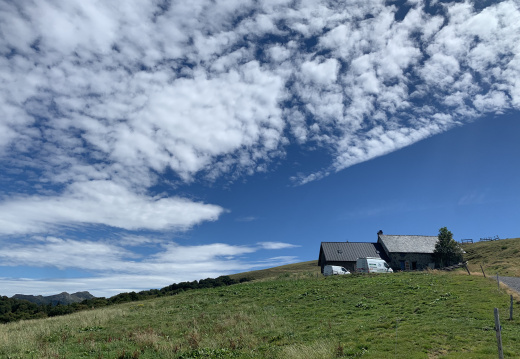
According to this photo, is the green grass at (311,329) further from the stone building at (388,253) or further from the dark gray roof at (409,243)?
the dark gray roof at (409,243)

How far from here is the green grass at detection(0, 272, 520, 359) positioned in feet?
47.4

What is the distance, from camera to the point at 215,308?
101ft

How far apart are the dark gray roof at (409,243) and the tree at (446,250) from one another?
1.88 meters

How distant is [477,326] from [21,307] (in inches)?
2236

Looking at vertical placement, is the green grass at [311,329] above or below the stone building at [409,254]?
below

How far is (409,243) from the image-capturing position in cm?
6188

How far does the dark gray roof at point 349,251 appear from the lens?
189ft

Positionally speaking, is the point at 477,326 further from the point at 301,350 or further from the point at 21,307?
the point at 21,307

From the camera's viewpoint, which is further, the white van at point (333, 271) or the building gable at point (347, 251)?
the building gable at point (347, 251)

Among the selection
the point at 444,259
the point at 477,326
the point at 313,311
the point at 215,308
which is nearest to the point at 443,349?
the point at 477,326

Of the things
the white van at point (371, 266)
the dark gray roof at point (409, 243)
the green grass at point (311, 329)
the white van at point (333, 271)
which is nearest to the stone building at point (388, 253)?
the dark gray roof at point (409, 243)

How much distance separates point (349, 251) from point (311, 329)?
42187 millimetres

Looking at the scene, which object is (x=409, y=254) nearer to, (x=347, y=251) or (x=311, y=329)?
(x=347, y=251)

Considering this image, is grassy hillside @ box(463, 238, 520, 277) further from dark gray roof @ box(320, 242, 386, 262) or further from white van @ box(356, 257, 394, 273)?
dark gray roof @ box(320, 242, 386, 262)
